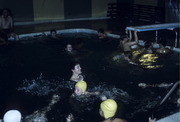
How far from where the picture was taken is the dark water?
6.31m

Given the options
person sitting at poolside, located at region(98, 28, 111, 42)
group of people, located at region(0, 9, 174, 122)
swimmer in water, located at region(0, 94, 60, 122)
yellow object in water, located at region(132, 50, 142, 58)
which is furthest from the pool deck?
swimmer in water, located at region(0, 94, 60, 122)

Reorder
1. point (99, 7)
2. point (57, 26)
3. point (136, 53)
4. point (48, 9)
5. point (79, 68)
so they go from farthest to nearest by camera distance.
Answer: point (99, 7), point (48, 9), point (57, 26), point (136, 53), point (79, 68)

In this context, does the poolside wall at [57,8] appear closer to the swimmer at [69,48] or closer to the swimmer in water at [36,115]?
the swimmer at [69,48]

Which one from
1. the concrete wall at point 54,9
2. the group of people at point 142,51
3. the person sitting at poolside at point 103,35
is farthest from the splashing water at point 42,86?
the concrete wall at point 54,9

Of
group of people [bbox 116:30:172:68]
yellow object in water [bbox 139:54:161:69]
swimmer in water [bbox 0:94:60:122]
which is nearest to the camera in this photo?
swimmer in water [bbox 0:94:60:122]

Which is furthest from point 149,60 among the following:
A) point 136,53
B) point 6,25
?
point 6,25

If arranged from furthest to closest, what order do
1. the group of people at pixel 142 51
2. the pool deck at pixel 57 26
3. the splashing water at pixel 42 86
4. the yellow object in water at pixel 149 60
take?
1. the pool deck at pixel 57 26
2. the group of people at pixel 142 51
3. the yellow object in water at pixel 149 60
4. the splashing water at pixel 42 86

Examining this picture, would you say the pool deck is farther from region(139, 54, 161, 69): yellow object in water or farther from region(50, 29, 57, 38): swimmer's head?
region(139, 54, 161, 69): yellow object in water

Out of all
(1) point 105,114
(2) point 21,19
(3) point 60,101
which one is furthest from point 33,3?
(1) point 105,114

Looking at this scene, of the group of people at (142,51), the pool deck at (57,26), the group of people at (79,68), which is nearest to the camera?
the group of people at (79,68)

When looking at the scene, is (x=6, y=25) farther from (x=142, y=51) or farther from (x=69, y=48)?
(x=142, y=51)

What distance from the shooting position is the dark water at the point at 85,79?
6.31 meters

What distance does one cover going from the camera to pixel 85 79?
27.3 feet

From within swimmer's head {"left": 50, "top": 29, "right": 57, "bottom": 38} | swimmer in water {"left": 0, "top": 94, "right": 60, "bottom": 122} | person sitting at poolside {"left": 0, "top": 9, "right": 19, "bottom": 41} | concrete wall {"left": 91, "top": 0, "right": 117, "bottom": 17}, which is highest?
concrete wall {"left": 91, "top": 0, "right": 117, "bottom": 17}
